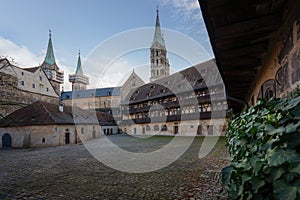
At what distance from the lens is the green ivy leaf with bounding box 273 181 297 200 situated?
39.7 inches

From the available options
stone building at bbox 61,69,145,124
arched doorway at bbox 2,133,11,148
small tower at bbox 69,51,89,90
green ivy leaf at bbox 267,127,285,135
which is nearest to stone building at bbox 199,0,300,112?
green ivy leaf at bbox 267,127,285,135

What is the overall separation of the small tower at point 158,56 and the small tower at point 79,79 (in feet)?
95.2

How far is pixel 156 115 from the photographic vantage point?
1452 inches

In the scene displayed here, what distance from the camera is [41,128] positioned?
24.0 meters

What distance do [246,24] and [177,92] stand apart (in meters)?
31.7

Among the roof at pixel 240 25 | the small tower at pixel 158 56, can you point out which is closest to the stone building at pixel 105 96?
the small tower at pixel 158 56

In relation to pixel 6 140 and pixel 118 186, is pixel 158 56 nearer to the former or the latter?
pixel 6 140

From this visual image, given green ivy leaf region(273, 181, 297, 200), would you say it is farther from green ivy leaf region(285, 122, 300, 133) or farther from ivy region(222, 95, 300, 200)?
green ivy leaf region(285, 122, 300, 133)

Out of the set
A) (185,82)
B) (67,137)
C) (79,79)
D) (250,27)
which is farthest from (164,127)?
(79,79)

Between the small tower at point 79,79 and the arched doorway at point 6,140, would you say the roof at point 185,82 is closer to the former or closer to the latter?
the arched doorway at point 6,140

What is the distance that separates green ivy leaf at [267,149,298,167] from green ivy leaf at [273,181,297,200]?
0.10 metres

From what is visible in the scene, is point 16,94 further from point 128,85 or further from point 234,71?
point 234,71

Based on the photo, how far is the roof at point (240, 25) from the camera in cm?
195

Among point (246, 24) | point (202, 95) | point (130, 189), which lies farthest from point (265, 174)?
point (202, 95)
